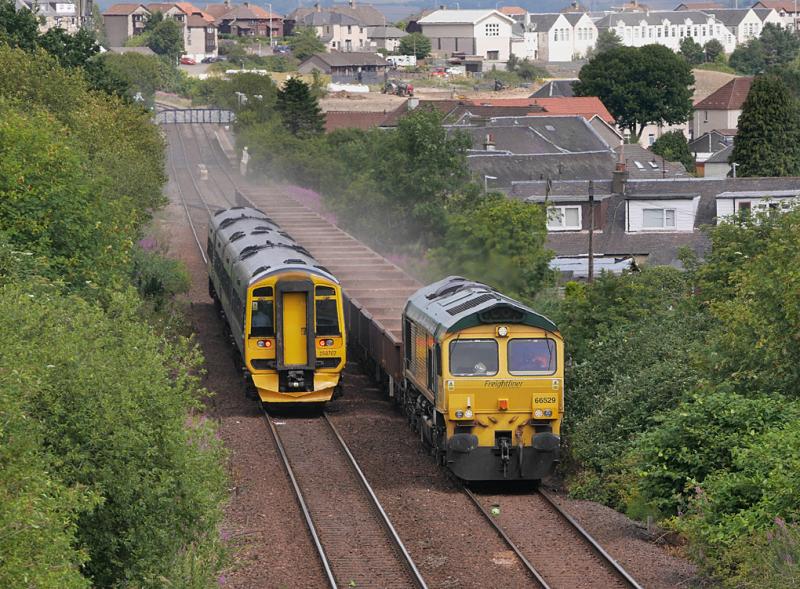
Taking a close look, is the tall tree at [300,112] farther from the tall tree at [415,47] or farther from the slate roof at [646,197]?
the tall tree at [415,47]

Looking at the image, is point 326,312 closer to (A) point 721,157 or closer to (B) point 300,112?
(B) point 300,112

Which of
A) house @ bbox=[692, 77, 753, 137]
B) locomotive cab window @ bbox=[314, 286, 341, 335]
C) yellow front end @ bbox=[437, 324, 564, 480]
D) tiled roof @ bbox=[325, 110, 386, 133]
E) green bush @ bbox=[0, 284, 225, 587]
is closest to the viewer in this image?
green bush @ bbox=[0, 284, 225, 587]

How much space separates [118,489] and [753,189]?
4057cm

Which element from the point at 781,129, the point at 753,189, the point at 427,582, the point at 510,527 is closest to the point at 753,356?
the point at 510,527

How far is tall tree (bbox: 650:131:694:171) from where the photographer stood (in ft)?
300

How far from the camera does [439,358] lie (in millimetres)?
20750

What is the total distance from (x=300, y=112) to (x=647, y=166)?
20145 millimetres

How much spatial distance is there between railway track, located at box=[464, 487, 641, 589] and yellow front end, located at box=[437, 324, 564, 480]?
529mm

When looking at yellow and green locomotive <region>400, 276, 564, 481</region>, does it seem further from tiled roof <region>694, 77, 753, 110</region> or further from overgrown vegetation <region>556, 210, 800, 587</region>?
tiled roof <region>694, 77, 753, 110</region>

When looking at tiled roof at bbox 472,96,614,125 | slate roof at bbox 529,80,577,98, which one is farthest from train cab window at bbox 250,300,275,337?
slate roof at bbox 529,80,577,98

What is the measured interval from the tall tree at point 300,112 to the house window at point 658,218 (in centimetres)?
3158

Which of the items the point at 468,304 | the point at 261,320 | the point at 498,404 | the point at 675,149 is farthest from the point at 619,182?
the point at 675,149

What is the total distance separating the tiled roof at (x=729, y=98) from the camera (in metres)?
111

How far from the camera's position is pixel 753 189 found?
5069 cm
